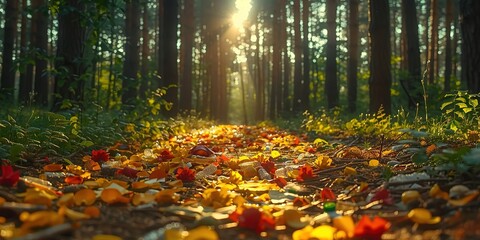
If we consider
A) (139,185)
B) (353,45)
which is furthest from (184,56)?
(139,185)

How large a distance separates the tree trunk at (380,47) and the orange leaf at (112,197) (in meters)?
6.75

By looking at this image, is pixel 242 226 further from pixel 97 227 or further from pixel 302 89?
pixel 302 89

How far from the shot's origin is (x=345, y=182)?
3014mm

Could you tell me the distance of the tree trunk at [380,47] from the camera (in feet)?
25.9

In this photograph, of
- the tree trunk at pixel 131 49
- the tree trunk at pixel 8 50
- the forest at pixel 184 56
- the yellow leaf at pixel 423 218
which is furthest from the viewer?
the tree trunk at pixel 131 49

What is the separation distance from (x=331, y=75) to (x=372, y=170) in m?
13.5

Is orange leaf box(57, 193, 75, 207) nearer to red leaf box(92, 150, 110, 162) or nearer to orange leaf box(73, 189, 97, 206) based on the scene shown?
orange leaf box(73, 189, 97, 206)

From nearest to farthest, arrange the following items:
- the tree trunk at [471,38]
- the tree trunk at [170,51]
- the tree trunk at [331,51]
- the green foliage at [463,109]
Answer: the green foliage at [463,109], the tree trunk at [471,38], the tree trunk at [170,51], the tree trunk at [331,51]

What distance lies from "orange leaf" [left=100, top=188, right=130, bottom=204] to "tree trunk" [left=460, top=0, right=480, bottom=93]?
5.59 metres

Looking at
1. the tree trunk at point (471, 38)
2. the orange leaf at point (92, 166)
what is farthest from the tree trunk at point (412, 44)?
the orange leaf at point (92, 166)

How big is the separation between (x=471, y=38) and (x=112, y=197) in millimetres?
5846

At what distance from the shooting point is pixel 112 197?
2105mm

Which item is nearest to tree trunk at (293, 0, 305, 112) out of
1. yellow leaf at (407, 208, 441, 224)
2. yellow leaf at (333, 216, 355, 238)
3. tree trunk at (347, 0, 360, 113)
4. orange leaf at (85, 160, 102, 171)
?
tree trunk at (347, 0, 360, 113)

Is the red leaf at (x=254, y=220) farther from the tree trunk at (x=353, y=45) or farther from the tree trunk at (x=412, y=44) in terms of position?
the tree trunk at (x=353, y=45)
